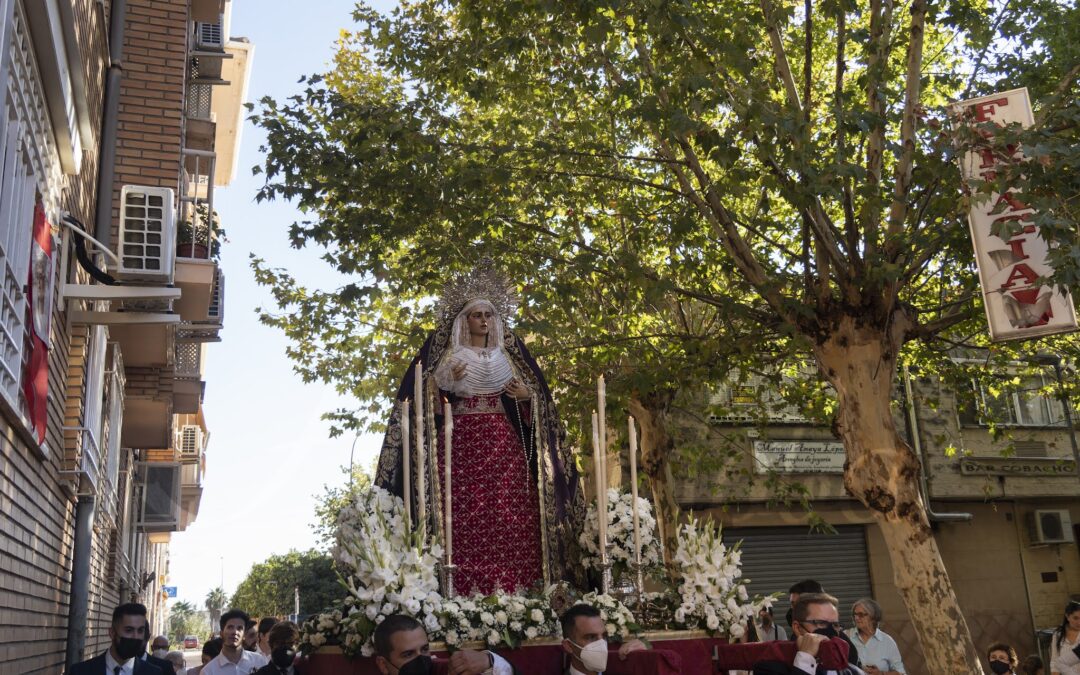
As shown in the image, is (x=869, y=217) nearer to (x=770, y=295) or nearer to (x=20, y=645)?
(x=770, y=295)

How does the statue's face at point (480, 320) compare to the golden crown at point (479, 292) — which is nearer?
the statue's face at point (480, 320)

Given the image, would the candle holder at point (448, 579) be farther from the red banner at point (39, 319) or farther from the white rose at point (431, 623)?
the red banner at point (39, 319)

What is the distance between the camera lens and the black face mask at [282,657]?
262 inches

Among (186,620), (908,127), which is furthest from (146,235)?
(186,620)

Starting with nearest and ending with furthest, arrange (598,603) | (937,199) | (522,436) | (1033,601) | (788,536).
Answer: (598,603), (522,436), (937,199), (788,536), (1033,601)

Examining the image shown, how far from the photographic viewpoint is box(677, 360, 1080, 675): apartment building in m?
20.3

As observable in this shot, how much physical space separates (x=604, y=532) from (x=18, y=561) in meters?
3.55

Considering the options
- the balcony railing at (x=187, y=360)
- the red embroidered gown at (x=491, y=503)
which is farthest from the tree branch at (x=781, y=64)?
the balcony railing at (x=187, y=360)

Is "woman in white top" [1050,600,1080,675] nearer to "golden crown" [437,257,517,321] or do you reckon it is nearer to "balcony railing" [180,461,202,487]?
"golden crown" [437,257,517,321]

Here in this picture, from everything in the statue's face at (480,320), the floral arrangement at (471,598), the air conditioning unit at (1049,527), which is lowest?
the floral arrangement at (471,598)

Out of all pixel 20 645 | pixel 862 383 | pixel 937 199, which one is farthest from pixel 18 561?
pixel 937 199

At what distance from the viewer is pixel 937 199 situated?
35.6 ft

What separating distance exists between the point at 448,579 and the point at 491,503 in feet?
3.06

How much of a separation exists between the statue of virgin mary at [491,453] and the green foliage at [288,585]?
89.5ft
